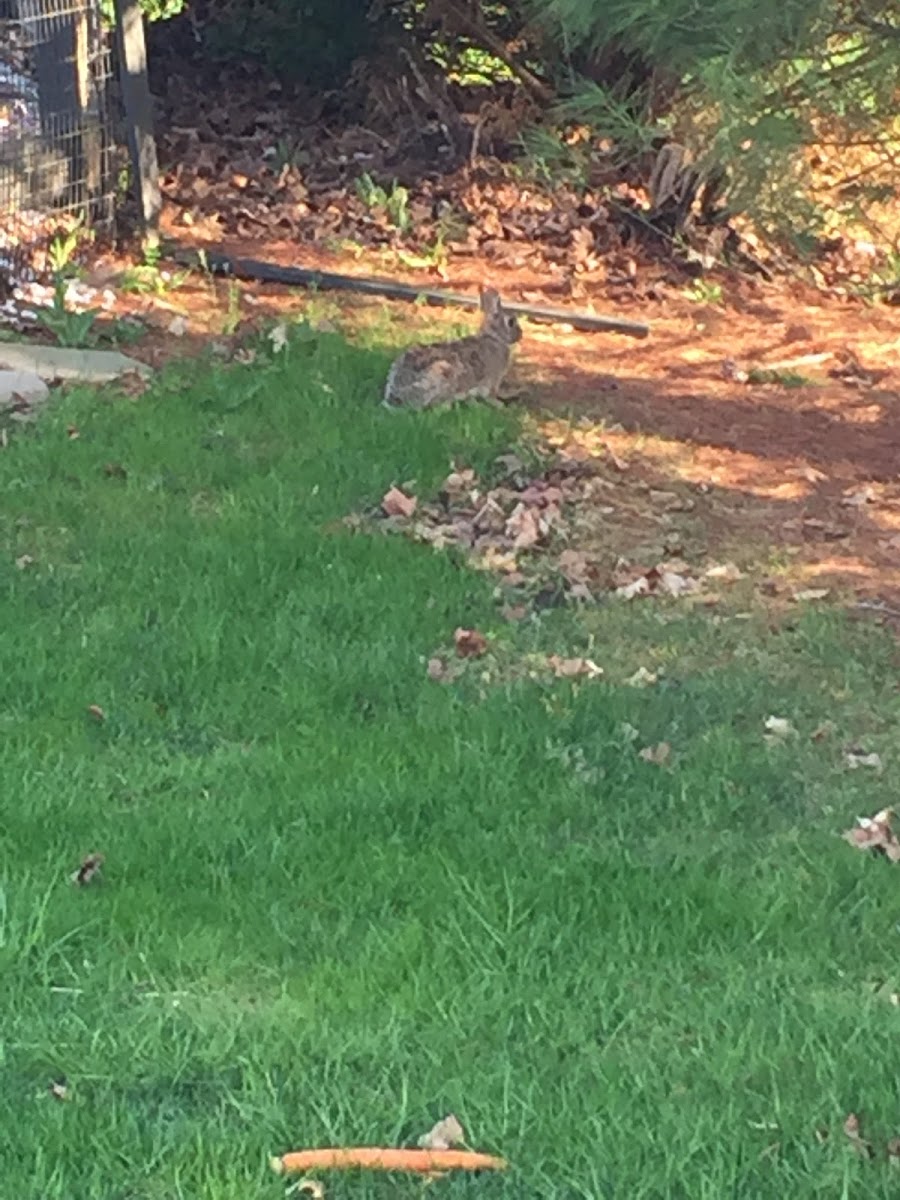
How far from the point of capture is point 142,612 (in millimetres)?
5957

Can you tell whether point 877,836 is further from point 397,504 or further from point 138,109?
point 138,109

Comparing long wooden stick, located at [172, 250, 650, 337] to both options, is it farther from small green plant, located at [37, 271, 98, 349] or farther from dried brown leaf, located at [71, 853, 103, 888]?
dried brown leaf, located at [71, 853, 103, 888]

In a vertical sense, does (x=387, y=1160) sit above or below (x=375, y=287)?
below

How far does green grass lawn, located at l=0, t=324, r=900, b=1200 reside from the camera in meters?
3.39

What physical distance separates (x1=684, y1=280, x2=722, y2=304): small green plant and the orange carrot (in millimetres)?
7931

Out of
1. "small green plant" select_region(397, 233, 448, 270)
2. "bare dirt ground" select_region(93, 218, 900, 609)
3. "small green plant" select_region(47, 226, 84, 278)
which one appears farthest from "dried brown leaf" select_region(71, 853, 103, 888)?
"small green plant" select_region(397, 233, 448, 270)

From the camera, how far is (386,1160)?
3283mm

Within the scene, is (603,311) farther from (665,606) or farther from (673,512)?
(665,606)

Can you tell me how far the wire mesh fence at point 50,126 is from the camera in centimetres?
1027

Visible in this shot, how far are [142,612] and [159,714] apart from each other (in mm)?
738

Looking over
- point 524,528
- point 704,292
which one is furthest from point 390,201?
point 524,528

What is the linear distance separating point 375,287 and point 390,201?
1.97 meters

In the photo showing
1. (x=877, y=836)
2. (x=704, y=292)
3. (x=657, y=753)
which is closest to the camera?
(x=877, y=836)

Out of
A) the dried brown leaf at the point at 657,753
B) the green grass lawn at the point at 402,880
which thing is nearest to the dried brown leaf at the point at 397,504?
the green grass lawn at the point at 402,880
